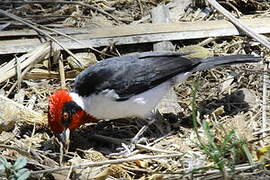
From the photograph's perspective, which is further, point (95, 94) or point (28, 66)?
point (28, 66)

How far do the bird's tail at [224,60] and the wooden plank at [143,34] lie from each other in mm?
702

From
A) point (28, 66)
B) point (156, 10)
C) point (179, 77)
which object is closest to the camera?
point (179, 77)

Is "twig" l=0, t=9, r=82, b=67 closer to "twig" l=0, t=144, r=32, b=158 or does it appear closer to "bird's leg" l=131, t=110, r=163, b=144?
"bird's leg" l=131, t=110, r=163, b=144

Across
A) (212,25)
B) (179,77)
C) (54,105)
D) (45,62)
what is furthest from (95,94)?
(212,25)

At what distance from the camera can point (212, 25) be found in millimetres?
6504

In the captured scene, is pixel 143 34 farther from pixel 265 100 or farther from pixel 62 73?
pixel 265 100

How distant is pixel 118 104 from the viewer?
5.37 m

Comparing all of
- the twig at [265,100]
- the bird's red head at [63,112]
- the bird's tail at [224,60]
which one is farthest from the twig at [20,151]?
the twig at [265,100]

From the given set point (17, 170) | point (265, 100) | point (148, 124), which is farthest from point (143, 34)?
point (17, 170)

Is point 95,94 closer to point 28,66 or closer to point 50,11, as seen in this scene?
point 28,66

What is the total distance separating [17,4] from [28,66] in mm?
1086

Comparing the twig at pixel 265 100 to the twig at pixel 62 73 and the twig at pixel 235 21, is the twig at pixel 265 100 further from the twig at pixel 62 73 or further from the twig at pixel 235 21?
the twig at pixel 62 73

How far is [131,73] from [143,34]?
100cm

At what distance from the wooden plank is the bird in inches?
28.6
